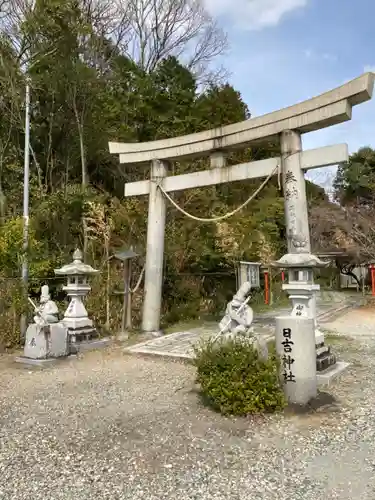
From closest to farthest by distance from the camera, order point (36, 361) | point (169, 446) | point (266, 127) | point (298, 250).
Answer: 1. point (169, 446)
2. point (298, 250)
3. point (36, 361)
4. point (266, 127)

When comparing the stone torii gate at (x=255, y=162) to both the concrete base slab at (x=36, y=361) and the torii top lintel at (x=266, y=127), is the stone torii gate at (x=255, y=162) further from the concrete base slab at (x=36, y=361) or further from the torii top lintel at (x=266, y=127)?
the concrete base slab at (x=36, y=361)

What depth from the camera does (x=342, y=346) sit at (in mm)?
8133

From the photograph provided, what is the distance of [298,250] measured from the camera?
6.40 metres

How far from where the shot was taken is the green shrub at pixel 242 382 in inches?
172

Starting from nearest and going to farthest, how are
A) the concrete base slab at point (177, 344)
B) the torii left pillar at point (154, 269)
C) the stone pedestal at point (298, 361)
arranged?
the stone pedestal at point (298, 361)
the concrete base slab at point (177, 344)
the torii left pillar at point (154, 269)

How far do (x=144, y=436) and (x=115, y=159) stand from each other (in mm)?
14144

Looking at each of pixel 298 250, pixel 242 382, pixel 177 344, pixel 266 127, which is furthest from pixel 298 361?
pixel 266 127

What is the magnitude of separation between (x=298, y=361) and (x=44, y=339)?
4178 mm

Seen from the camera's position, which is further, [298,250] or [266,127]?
[266,127]

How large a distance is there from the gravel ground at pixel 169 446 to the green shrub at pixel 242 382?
133 millimetres

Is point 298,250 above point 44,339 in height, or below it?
above

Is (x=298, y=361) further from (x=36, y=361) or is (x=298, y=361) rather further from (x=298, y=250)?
(x=36, y=361)

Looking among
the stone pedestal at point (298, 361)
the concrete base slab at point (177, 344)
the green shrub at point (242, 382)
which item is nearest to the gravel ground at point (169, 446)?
the green shrub at point (242, 382)

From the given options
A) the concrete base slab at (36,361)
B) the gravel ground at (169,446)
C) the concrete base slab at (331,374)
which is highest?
the concrete base slab at (36,361)
